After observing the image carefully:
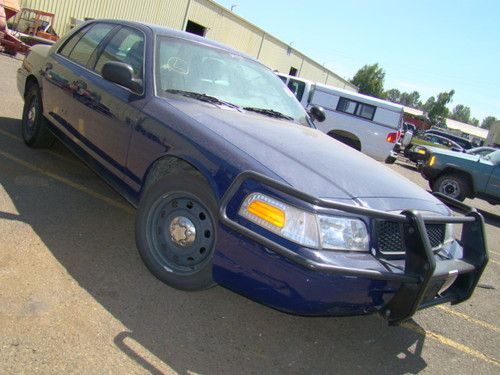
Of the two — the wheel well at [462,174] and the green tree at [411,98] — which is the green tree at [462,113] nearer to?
the green tree at [411,98]

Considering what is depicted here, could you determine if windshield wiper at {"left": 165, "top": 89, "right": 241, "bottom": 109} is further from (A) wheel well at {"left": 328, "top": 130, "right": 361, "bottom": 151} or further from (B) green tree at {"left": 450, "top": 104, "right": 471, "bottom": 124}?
(B) green tree at {"left": 450, "top": 104, "right": 471, "bottom": 124}

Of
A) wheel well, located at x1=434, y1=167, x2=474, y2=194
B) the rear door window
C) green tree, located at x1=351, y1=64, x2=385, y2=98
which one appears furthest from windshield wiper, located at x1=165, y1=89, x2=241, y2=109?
green tree, located at x1=351, y1=64, x2=385, y2=98

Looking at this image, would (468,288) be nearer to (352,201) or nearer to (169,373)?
(352,201)

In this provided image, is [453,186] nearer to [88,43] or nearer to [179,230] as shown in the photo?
[88,43]

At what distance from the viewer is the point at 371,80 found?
79688 millimetres

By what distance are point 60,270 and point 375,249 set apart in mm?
2010

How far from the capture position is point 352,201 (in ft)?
8.71

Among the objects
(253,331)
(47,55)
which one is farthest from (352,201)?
(47,55)

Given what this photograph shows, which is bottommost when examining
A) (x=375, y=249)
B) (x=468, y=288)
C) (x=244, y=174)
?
(x=468, y=288)

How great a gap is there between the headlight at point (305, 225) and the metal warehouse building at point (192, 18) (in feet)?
66.9

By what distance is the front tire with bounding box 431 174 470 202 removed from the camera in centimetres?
1063

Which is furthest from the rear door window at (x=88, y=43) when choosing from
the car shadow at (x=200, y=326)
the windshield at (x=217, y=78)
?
the car shadow at (x=200, y=326)

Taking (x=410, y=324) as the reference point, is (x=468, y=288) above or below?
above

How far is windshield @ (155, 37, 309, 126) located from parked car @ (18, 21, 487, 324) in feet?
0.04
